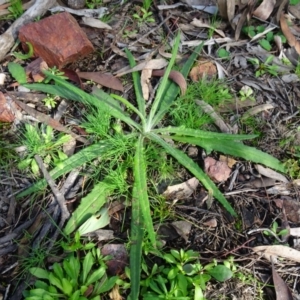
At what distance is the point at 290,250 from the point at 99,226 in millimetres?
838

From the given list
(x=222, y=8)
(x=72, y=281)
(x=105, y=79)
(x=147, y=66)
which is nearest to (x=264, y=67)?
(x=222, y=8)

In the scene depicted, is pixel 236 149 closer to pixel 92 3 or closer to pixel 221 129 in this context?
pixel 221 129

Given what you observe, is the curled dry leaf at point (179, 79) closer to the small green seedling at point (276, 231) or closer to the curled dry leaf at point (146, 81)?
the curled dry leaf at point (146, 81)

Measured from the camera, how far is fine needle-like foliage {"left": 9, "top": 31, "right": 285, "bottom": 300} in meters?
1.86

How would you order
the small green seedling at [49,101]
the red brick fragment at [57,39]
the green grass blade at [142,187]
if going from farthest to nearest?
the red brick fragment at [57,39]
the small green seedling at [49,101]
the green grass blade at [142,187]

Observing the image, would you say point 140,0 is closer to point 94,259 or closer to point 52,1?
point 52,1

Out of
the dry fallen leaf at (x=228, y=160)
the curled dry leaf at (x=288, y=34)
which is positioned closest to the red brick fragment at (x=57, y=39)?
the dry fallen leaf at (x=228, y=160)

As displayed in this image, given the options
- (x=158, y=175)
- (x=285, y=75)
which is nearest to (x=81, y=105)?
(x=158, y=175)

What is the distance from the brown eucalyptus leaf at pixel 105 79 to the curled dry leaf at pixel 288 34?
1093mm

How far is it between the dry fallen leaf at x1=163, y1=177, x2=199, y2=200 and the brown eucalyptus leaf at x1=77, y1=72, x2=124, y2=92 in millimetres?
627

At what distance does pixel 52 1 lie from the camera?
2572 mm

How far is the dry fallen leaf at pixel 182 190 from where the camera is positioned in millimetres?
1991

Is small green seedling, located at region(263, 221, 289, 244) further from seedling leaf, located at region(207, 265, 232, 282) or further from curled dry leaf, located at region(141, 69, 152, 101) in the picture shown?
curled dry leaf, located at region(141, 69, 152, 101)

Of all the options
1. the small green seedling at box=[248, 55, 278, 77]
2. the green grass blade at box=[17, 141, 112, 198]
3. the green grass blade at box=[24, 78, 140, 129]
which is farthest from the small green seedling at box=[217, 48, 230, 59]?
the green grass blade at box=[17, 141, 112, 198]
